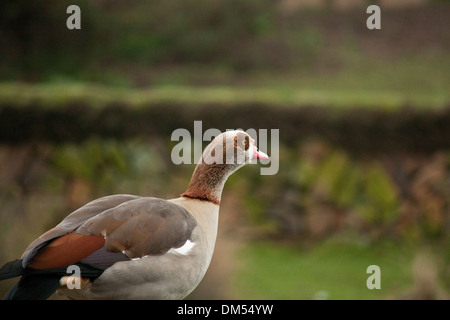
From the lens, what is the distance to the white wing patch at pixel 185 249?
8.04ft

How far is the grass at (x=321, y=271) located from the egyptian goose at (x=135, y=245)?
8.52ft

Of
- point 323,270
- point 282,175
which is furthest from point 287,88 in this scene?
point 323,270

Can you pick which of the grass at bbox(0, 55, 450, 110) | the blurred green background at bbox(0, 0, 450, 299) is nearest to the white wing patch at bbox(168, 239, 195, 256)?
the blurred green background at bbox(0, 0, 450, 299)

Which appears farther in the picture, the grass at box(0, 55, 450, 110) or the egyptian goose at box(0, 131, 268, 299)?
the grass at box(0, 55, 450, 110)

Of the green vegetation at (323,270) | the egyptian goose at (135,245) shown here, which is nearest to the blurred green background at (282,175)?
the green vegetation at (323,270)

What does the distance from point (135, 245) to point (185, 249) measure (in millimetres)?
199

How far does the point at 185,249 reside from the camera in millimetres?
2473

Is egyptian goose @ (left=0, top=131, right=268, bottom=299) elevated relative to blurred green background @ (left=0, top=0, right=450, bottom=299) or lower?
lower

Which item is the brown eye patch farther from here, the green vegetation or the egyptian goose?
the green vegetation

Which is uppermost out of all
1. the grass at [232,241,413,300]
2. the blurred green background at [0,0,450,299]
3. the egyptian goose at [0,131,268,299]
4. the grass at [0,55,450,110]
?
the grass at [0,55,450,110]

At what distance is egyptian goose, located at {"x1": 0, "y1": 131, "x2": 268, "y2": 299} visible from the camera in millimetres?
2176

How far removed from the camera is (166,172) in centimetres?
642
